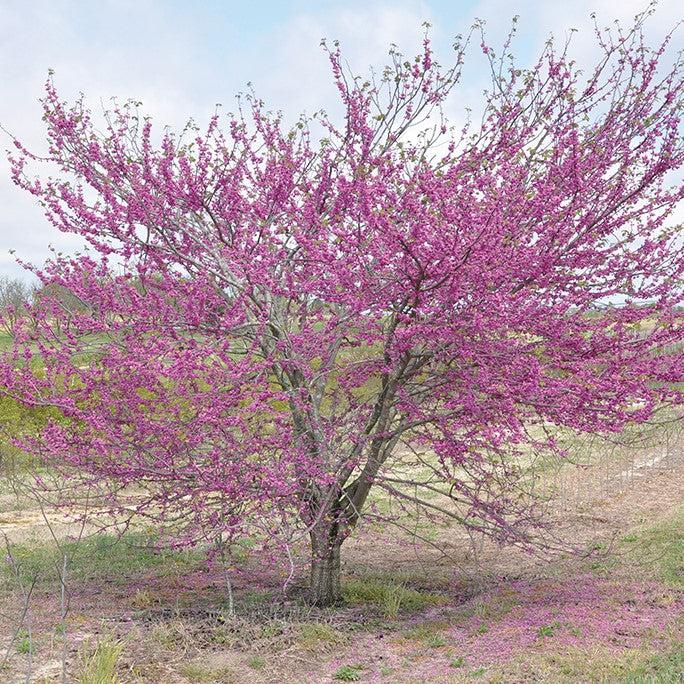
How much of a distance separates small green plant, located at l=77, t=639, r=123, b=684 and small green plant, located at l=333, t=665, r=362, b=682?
1.99 meters

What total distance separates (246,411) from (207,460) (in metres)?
0.96

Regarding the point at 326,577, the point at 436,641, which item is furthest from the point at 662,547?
the point at 326,577

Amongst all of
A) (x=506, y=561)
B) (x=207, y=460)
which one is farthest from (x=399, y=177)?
(x=506, y=561)

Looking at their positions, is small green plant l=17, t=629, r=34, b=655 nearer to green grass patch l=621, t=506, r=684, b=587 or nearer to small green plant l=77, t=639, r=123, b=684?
small green plant l=77, t=639, r=123, b=684

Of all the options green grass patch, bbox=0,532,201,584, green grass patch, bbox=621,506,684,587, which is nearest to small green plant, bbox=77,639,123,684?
green grass patch, bbox=0,532,201,584

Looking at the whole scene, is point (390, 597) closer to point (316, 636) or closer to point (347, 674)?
point (316, 636)

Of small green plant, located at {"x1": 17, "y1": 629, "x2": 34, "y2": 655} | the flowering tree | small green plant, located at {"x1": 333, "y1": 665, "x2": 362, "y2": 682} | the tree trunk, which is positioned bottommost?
small green plant, located at {"x1": 333, "y1": 665, "x2": 362, "y2": 682}

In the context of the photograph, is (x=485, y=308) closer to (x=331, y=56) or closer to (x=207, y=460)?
(x=207, y=460)

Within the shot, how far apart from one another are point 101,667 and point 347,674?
2.23 m

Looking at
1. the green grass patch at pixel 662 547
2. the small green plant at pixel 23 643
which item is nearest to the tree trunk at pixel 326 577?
the small green plant at pixel 23 643

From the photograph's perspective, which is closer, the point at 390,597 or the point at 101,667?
the point at 101,667

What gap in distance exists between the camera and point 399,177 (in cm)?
773

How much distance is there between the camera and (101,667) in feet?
18.4

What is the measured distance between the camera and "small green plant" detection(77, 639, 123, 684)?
5.56 m
